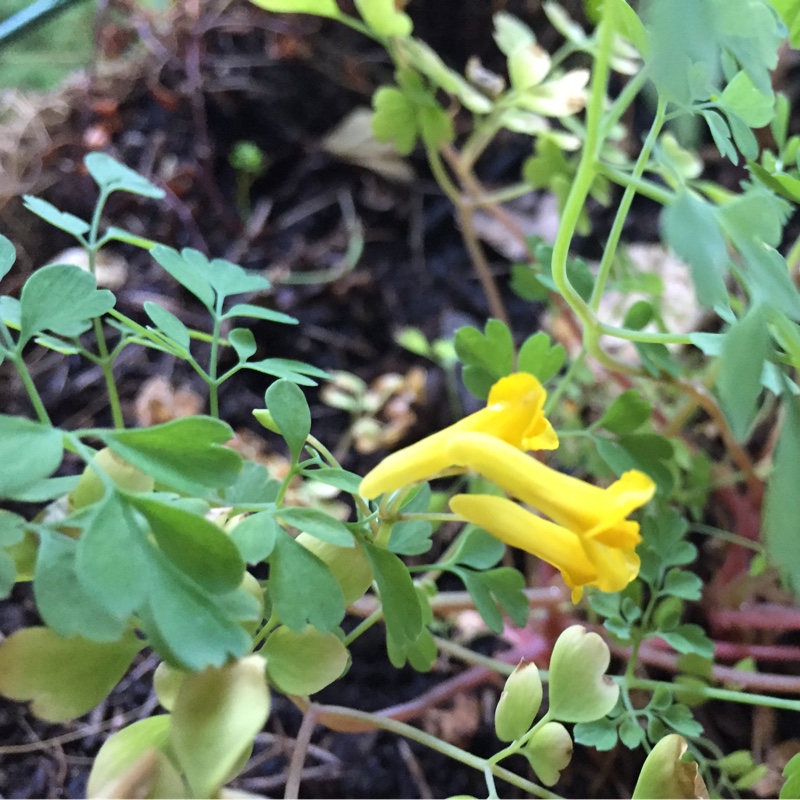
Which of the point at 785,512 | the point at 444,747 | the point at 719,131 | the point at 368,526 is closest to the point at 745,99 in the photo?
the point at 719,131

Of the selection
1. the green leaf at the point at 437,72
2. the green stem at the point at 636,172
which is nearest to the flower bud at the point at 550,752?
the green stem at the point at 636,172

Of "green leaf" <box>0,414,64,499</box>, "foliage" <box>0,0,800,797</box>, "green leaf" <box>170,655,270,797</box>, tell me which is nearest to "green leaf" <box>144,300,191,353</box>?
"foliage" <box>0,0,800,797</box>

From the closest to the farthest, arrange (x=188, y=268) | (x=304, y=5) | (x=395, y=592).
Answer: (x=395, y=592), (x=188, y=268), (x=304, y=5)

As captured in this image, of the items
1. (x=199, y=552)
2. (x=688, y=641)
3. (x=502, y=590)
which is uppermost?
(x=199, y=552)

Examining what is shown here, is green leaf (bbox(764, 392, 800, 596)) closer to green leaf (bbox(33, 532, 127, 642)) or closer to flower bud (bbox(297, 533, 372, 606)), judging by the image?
flower bud (bbox(297, 533, 372, 606))

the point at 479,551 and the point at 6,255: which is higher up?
the point at 6,255

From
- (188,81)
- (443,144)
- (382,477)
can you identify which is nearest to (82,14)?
(188,81)

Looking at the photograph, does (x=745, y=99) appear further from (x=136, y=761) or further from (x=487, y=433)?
(x=136, y=761)
